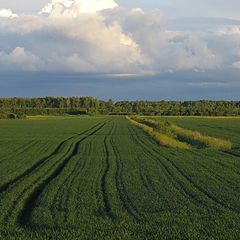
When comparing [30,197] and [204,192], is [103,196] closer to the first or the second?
[30,197]

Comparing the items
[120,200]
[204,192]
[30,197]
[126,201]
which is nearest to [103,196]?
[120,200]

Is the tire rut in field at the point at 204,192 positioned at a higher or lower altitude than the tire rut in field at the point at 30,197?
higher

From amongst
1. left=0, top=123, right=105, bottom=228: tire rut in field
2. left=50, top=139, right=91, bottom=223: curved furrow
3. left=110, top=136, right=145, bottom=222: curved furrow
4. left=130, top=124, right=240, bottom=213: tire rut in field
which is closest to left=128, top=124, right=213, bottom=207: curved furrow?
left=130, top=124, right=240, bottom=213: tire rut in field

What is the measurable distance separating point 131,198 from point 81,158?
12357 millimetres

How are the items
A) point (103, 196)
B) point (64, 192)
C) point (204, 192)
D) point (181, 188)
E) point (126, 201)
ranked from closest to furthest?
point (126, 201), point (103, 196), point (64, 192), point (204, 192), point (181, 188)

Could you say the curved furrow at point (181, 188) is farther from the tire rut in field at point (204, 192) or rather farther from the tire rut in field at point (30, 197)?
the tire rut in field at point (30, 197)

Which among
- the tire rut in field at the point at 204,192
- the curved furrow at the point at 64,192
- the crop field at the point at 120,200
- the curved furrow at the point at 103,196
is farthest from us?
the tire rut in field at the point at 204,192

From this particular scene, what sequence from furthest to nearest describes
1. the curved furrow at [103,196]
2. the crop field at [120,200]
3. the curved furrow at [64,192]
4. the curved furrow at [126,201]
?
the curved furrow at [64,192] → the curved furrow at [103,196] → the curved furrow at [126,201] → the crop field at [120,200]

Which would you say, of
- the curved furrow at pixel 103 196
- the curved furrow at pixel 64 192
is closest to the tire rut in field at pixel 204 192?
the curved furrow at pixel 103 196

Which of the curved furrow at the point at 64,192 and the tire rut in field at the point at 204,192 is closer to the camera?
the curved furrow at the point at 64,192

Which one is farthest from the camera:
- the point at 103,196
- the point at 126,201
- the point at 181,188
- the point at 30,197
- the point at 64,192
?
the point at 181,188

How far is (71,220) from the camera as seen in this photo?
455 inches

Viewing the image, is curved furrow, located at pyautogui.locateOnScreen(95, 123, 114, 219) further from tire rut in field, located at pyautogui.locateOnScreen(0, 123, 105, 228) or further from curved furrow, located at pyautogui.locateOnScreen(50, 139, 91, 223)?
tire rut in field, located at pyautogui.locateOnScreen(0, 123, 105, 228)

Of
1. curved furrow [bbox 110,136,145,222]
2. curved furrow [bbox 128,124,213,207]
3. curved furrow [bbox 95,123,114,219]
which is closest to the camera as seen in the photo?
curved furrow [bbox 110,136,145,222]
